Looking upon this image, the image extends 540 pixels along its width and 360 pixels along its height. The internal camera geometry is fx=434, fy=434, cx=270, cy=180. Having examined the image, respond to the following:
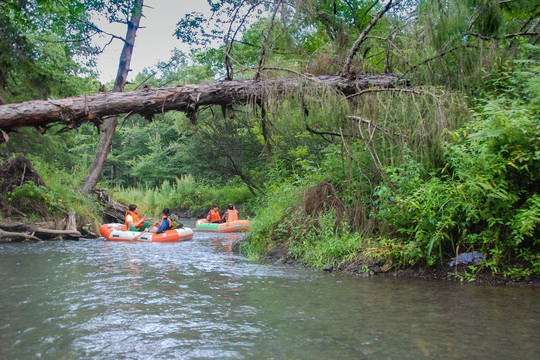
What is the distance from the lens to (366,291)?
5.55 meters

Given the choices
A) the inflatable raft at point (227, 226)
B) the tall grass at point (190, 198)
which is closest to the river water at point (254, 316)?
the inflatable raft at point (227, 226)

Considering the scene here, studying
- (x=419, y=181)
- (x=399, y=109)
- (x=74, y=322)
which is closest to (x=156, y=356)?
(x=74, y=322)

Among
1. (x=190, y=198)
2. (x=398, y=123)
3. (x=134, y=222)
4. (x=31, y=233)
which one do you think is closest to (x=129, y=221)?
(x=134, y=222)

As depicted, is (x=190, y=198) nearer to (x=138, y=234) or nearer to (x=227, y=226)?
(x=227, y=226)

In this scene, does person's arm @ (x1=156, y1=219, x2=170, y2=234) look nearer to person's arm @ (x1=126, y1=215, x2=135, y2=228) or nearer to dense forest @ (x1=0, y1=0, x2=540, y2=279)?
person's arm @ (x1=126, y1=215, x2=135, y2=228)

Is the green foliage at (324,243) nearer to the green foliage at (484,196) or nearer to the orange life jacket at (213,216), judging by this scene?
the green foliage at (484,196)

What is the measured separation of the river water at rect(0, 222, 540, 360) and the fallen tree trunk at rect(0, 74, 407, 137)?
101 inches

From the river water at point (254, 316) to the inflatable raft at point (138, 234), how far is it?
5419 millimetres

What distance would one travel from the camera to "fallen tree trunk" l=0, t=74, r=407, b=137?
730cm

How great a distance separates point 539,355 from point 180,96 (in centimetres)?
626

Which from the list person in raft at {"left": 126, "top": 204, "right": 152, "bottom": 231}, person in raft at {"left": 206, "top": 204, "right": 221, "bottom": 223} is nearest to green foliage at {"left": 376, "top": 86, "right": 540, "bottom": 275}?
person in raft at {"left": 126, "top": 204, "right": 152, "bottom": 231}

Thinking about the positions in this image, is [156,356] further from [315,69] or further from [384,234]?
[315,69]

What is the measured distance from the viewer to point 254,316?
14.9 feet

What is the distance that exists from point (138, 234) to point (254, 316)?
29.9 feet
